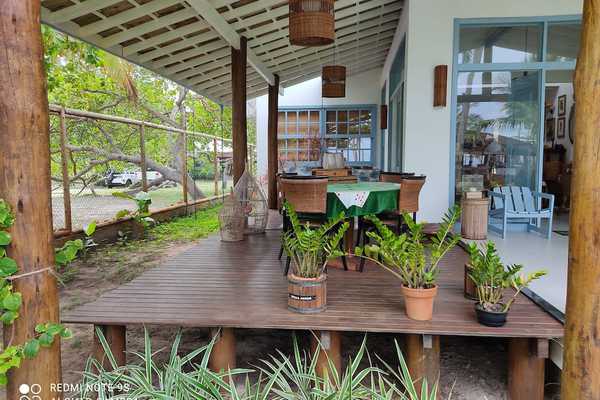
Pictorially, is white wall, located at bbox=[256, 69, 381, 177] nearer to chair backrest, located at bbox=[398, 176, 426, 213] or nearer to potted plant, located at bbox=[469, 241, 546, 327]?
chair backrest, located at bbox=[398, 176, 426, 213]

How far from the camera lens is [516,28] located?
18.3 ft

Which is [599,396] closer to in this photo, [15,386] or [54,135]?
[15,386]

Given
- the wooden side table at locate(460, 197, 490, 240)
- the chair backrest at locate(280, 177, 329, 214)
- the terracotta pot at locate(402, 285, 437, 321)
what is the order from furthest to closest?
the wooden side table at locate(460, 197, 490, 240) < the chair backrest at locate(280, 177, 329, 214) < the terracotta pot at locate(402, 285, 437, 321)

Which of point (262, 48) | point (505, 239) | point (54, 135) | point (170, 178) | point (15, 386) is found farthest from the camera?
point (170, 178)

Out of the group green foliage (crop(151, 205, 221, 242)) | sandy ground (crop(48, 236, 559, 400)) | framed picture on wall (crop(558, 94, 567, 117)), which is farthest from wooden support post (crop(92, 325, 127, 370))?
framed picture on wall (crop(558, 94, 567, 117))

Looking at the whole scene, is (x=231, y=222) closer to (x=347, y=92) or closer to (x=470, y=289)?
(x=470, y=289)

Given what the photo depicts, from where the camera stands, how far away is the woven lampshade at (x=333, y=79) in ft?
24.9

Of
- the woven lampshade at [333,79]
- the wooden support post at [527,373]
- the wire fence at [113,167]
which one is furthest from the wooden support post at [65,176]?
the wooden support post at [527,373]

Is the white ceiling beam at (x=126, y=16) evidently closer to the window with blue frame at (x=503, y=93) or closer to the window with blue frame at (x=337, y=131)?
the window with blue frame at (x=503, y=93)

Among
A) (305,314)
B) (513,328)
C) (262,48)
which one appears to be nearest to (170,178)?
(262,48)

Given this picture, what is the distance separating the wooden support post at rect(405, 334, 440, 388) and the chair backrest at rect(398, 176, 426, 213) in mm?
1655

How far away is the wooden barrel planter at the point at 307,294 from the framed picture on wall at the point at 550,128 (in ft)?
26.9

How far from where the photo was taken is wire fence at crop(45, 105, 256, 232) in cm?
584

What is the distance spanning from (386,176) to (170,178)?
7141 mm
